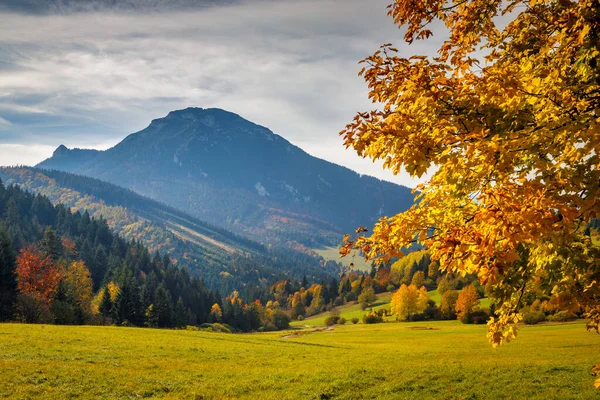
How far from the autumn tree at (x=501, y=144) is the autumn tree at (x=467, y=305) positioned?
89573 millimetres

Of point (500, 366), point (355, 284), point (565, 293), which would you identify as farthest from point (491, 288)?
point (355, 284)

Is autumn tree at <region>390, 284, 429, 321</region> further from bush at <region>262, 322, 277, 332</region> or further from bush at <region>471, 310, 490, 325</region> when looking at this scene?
bush at <region>262, 322, 277, 332</region>

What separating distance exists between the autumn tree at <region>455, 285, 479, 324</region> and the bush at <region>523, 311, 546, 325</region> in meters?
14.6

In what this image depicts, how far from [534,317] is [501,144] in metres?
82.7

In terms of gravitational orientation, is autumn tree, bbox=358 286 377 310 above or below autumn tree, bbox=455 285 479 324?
below

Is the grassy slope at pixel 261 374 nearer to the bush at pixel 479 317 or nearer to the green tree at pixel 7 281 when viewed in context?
the green tree at pixel 7 281

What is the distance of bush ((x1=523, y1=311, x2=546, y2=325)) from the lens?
241ft

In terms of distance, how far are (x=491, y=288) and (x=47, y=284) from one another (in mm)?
93375

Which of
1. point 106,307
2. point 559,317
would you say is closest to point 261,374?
point 559,317

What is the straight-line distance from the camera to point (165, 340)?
39312mm

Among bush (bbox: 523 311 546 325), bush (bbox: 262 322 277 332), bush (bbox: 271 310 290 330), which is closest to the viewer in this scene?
bush (bbox: 523 311 546 325)

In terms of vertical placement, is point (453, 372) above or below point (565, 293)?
below

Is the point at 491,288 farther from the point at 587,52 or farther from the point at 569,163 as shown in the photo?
the point at 587,52

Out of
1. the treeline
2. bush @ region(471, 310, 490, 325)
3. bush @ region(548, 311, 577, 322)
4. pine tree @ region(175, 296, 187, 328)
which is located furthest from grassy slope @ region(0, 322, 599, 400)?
pine tree @ region(175, 296, 187, 328)
